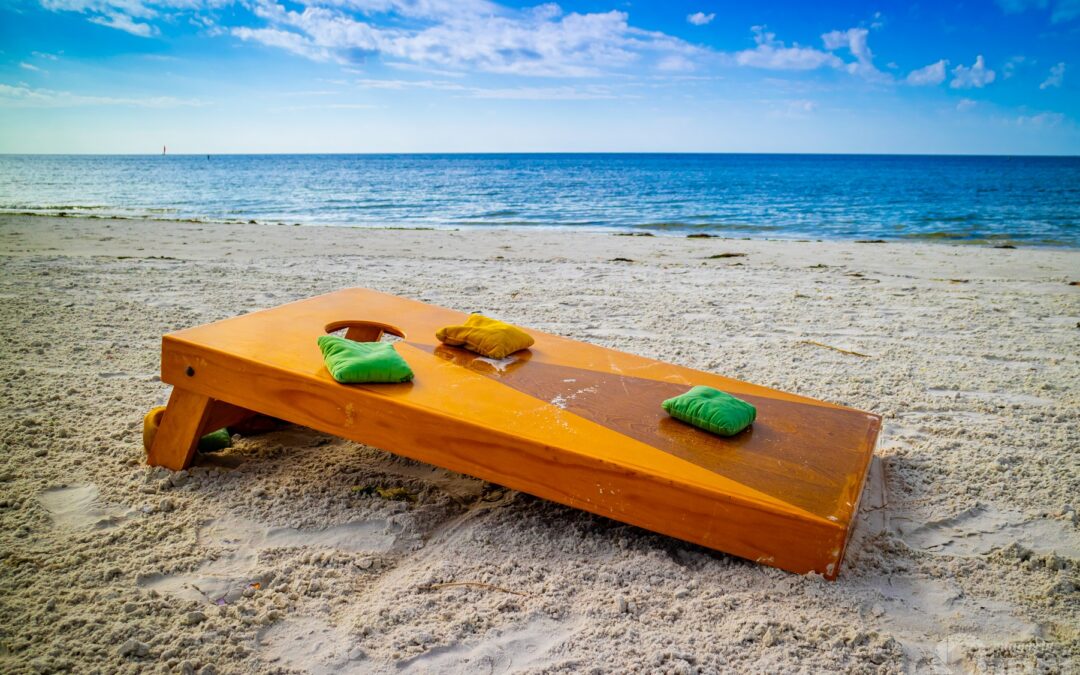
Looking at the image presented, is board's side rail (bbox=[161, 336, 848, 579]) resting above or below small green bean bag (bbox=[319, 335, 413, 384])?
below

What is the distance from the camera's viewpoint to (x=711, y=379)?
2525 millimetres

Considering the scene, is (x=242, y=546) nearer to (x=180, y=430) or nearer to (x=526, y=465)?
(x=180, y=430)

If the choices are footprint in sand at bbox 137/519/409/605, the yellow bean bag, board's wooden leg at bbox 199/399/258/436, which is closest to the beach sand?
footprint in sand at bbox 137/519/409/605

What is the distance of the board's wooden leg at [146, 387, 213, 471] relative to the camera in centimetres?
225

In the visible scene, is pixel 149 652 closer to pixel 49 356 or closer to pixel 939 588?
pixel 939 588

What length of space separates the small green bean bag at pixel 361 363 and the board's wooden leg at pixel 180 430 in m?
0.48

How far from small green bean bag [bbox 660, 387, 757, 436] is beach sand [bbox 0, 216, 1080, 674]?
15.0 inches

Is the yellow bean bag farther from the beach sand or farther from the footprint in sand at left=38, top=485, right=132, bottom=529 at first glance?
the footprint in sand at left=38, top=485, right=132, bottom=529

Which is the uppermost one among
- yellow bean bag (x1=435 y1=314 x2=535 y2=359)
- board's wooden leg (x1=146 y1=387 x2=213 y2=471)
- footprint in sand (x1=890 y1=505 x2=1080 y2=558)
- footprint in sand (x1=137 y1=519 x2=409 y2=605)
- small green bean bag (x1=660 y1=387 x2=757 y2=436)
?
yellow bean bag (x1=435 y1=314 x2=535 y2=359)

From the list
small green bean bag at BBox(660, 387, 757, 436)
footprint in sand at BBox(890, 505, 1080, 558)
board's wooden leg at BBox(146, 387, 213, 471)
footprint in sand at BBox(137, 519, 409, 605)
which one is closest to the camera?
footprint in sand at BBox(137, 519, 409, 605)

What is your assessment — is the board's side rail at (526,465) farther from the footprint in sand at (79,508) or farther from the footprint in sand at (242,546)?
the footprint in sand at (79,508)

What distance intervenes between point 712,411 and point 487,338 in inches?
36.4

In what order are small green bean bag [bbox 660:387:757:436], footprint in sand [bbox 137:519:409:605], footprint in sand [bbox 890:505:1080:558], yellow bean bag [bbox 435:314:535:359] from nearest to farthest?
footprint in sand [bbox 137:519:409:605]
footprint in sand [bbox 890:505:1080:558]
small green bean bag [bbox 660:387:757:436]
yellow bean bag [bbox 435:314:535:359]

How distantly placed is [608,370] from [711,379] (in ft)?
1.33
